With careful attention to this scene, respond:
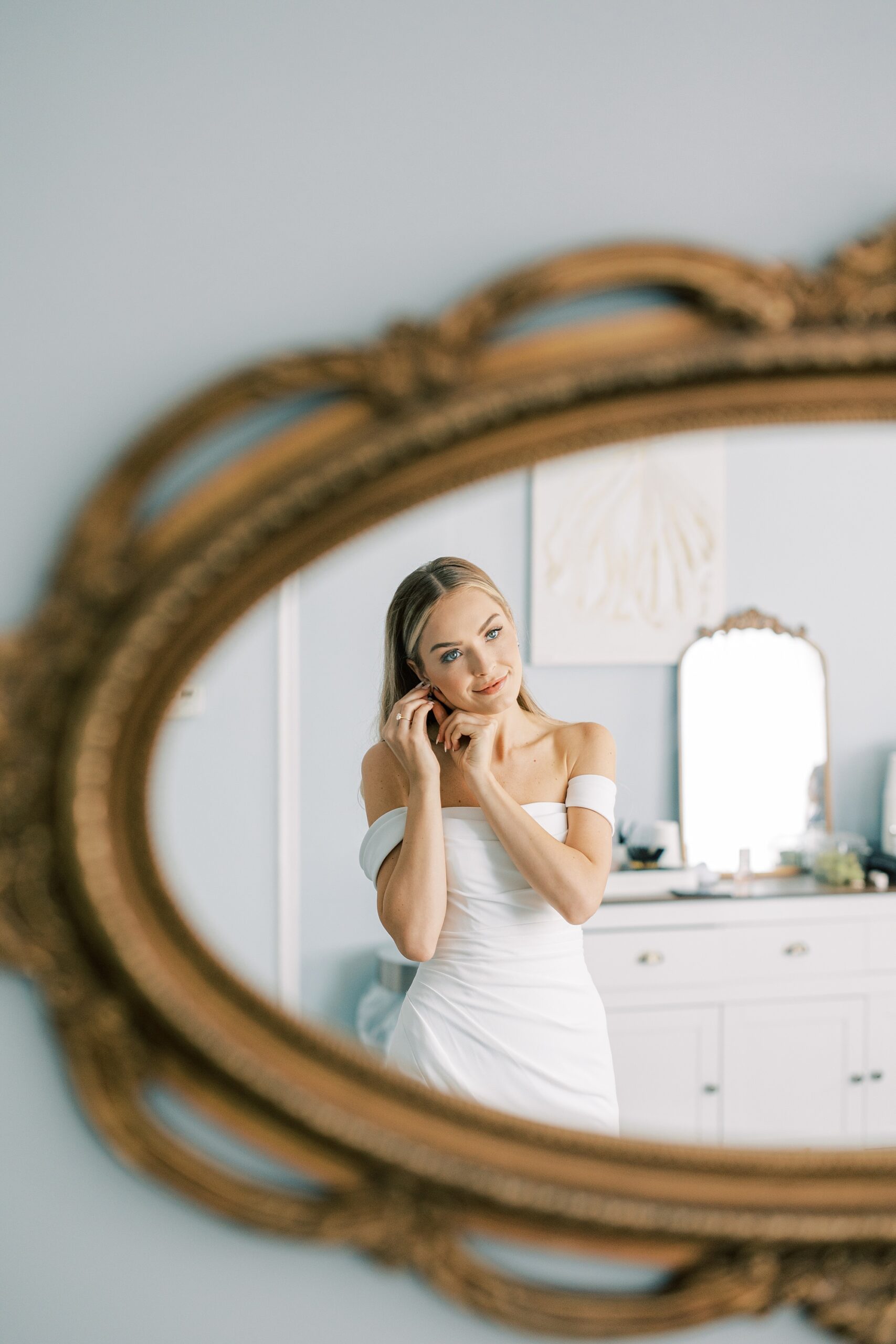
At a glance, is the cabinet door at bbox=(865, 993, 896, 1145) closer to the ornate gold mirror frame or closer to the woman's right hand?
the ornate gold mirror frame

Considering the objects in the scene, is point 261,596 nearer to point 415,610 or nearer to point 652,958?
point 415,610

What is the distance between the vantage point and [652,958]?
0.69 metres

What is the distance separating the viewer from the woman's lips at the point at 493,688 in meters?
0.69

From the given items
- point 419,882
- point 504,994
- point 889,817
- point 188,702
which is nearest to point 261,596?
point 188,702

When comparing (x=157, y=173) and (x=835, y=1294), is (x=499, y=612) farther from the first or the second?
(x=835, y=1294)

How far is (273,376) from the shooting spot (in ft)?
2.05

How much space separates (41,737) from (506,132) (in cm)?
50

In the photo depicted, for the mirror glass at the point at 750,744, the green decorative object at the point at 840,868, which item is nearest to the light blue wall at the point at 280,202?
the mirror glass at the point at 750,744

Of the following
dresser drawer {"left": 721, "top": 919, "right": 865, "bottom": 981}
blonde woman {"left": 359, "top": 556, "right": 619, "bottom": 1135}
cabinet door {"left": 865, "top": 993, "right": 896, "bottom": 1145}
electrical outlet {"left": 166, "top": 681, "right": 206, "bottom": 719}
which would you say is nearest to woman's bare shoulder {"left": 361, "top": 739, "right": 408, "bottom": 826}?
blonde woman {"left": 359, "top": 556, "right": 619, "bottom": 1135}

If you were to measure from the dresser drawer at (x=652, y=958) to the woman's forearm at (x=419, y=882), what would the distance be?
0.11 metres

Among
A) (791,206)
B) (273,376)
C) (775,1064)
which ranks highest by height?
(791,206)

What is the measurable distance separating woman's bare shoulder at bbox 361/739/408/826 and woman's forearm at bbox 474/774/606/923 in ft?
0.18

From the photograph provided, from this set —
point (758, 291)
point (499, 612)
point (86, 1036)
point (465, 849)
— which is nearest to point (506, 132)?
point (758, 291)

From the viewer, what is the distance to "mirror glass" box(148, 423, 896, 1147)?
66cm
